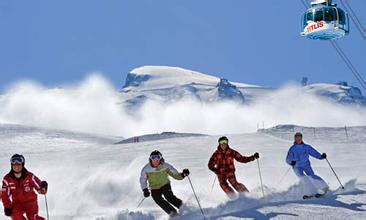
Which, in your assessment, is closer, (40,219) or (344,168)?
(40,219)

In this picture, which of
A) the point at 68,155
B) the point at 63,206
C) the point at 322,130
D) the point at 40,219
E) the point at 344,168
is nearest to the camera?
the point at 40,219

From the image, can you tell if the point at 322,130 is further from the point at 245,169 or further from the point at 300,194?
the point at 300,194

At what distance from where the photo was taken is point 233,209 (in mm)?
12078

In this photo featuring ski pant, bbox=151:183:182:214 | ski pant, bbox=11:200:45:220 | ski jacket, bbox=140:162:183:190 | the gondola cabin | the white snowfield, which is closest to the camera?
ski pant, bbox=11:200:45:220

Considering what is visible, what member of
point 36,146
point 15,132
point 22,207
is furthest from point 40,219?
A: point 15,132

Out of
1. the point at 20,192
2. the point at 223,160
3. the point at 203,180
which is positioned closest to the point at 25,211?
the point at 20,192

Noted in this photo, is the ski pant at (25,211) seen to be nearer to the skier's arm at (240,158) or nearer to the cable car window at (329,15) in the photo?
the skier's arm at (240,158)

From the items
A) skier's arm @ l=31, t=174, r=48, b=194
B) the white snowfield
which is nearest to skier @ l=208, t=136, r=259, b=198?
the white snowfield

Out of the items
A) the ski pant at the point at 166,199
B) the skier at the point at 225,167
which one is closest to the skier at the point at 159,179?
the ski pant at the point at 166,199

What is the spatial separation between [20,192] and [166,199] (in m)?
2.89

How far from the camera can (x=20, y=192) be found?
10633 mm

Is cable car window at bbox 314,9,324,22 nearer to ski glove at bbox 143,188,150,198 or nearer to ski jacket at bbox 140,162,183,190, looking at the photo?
ski jacket at bbox 140,162,183,190

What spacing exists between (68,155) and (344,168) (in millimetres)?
13921

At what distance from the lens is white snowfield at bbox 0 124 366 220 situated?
1178 centimetres
